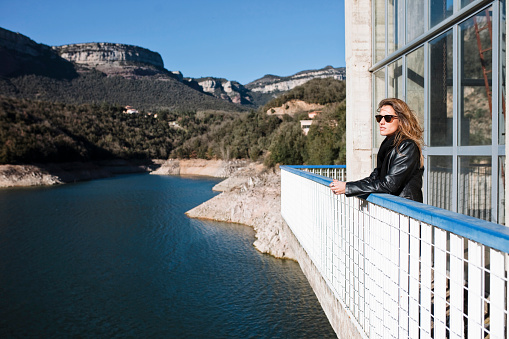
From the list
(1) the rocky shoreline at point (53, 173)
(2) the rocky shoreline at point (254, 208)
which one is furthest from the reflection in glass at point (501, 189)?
(1) the rocky shoreline at point (53, 173)

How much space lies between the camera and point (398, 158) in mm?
2607

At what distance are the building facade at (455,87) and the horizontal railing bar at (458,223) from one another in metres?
1.39

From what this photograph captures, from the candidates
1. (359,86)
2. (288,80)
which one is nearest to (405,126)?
(359,86)

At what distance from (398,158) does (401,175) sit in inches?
4.3

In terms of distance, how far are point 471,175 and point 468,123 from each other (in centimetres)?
56

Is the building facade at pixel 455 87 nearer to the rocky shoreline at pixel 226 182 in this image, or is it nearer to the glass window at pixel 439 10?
the glass window at pixel 439 10

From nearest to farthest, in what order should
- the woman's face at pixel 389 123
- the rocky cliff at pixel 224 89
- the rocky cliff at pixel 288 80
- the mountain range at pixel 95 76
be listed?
1. the woman's face at pixel 389 123
2. the mountain range at pixel 95 76
3. the rocky cliff at pixel 288 80
4. the rocky cliff at pixel 224 89

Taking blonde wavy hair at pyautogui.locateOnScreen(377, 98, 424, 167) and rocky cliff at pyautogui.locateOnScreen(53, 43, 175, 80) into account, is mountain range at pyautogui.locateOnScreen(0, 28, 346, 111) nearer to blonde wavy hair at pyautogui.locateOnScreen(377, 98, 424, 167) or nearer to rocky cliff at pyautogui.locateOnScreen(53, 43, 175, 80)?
rocky cliff at pyautogui.locateOnScreen(53, 43, 175, 80)

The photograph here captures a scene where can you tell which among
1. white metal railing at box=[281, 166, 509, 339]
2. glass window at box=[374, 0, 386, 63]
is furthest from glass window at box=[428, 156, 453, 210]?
glass window at box=[374, 0, 386, 63]

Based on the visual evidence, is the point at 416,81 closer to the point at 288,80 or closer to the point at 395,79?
the point at 395,79

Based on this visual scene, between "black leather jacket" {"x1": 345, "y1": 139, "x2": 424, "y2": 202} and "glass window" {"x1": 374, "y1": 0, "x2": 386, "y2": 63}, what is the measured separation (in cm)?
513

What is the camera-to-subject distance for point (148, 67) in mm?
128250

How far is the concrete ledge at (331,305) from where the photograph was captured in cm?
374

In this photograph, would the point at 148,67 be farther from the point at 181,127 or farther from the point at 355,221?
the point at 355,221
